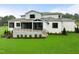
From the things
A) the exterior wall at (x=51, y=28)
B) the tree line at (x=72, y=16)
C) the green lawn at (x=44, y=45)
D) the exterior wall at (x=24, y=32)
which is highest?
the tree line at (x=72, y=16)

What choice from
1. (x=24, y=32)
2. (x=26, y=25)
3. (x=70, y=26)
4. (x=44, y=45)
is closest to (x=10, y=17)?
(x=26, y=25)

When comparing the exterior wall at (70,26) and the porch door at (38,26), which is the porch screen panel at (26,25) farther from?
the exterior wall at (70,26)

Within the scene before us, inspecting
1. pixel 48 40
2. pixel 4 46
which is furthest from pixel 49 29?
pixel 4 46

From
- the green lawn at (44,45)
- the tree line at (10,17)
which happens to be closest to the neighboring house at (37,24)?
the tree line at (10,17)

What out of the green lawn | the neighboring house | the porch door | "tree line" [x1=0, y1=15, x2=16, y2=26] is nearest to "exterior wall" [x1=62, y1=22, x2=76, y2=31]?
the neighboring house

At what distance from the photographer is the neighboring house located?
15.4 m

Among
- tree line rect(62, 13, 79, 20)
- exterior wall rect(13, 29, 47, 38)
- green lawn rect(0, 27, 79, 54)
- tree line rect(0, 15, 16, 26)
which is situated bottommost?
green lawn rect(0, 27, 79, 54)

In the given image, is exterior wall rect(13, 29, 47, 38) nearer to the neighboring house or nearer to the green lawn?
the neighboring house

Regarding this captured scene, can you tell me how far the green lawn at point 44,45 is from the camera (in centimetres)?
1504

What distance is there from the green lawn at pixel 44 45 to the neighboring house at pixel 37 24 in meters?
0.23

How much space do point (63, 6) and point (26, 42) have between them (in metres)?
1.41

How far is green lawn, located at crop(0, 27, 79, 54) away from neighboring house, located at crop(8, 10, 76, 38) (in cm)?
23

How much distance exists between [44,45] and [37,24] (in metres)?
0.84

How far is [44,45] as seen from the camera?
50.0 ft
